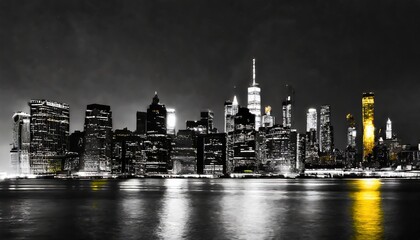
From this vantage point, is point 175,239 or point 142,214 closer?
point 175,239

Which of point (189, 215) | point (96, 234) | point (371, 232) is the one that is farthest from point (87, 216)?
point (371, 232)

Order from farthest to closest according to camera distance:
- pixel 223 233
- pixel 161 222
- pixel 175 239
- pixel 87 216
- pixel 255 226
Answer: pixel 87 216 → pixel 161 222 → pixel 255 226 → pixel 223 233 → pixel 175 239

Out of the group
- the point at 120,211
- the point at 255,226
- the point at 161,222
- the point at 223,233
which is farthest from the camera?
the point at 120,211

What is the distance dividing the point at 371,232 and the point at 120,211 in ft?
120

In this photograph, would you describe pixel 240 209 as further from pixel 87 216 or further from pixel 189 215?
pixel 87 216

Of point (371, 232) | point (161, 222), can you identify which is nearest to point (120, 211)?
point (161, 222)

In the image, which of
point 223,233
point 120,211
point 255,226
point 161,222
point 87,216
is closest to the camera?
point 223,233

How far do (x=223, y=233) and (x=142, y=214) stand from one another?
73.4 feet

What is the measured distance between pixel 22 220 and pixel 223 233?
25100mm

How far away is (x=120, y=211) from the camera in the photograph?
247 ft

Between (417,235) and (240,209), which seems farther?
(240,209)

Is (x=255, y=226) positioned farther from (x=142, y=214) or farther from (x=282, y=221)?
(x=142, y=214)

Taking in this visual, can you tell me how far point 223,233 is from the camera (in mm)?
49250

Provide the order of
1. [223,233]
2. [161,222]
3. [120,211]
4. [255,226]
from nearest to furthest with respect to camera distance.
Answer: [223,233] < [255,226] < [161,222] < [120,211]
